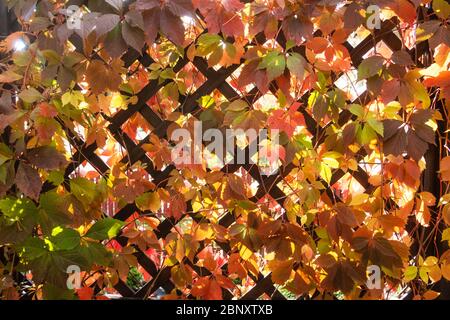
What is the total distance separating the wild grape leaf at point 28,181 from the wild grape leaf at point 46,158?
24 mm

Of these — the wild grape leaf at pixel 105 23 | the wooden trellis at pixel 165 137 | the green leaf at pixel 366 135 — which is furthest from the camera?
the wooden trellis at pixel 165 137

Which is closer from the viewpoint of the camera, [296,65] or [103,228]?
[296,65]

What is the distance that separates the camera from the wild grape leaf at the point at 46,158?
1.29m

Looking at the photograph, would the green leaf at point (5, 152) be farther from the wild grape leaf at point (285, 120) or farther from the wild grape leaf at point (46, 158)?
the wild grape leaf at point (285, 120)

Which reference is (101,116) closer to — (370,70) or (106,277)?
(106,277)

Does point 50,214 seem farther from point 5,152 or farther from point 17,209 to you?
point 5,152

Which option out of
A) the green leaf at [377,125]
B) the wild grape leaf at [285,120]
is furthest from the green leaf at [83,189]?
the green leaf at [377,125]

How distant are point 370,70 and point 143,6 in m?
0.56

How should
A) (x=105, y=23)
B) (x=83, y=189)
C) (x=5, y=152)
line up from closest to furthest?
(x=105, y=23), (x=5, y=152), (x=83, y=189)

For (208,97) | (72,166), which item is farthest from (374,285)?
(72,166)

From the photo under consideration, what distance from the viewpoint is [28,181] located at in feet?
4.20

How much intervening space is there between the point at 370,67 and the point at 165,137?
1.96 feet

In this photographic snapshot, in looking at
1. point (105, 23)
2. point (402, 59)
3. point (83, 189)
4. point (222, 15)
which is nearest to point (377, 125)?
point (402, 59)

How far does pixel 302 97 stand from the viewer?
4.69ft
